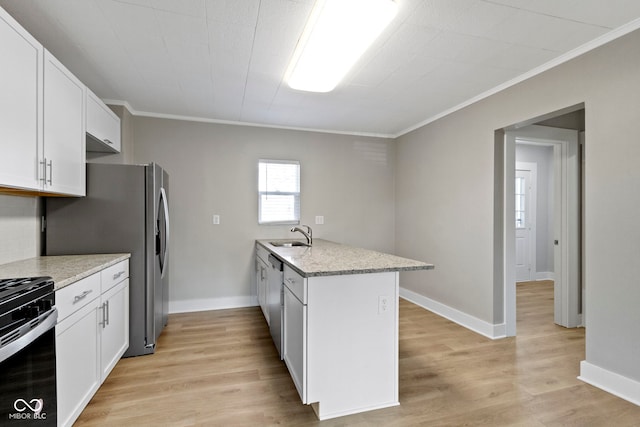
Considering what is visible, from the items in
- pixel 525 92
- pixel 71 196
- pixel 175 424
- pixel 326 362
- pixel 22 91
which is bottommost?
pixel 175 424

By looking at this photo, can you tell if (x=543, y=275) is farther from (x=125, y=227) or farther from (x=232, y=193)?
(x=125, y=227)

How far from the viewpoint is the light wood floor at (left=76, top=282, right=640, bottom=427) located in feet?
6.07

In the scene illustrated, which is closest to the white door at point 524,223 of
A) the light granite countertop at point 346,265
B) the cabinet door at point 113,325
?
the light granite countertop at point 346,265

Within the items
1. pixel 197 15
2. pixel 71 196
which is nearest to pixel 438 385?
pixel 197 15

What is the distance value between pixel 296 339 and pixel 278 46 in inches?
79.7

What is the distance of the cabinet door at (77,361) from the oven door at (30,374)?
0.56 feet

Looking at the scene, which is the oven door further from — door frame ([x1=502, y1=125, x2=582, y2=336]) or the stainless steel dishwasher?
door frame ([x1=502, y1=125, x2=582, y2=336])

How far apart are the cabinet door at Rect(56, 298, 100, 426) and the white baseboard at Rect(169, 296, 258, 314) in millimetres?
1839

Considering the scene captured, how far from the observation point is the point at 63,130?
214cm

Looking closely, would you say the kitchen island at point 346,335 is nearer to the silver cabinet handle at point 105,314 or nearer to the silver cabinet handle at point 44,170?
the silver cabinet handle at point 105,314

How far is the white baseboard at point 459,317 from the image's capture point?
10.1 feet

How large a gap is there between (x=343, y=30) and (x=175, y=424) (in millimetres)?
2519

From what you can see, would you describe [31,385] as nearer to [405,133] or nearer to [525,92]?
[525,92]

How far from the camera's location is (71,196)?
2.49m
